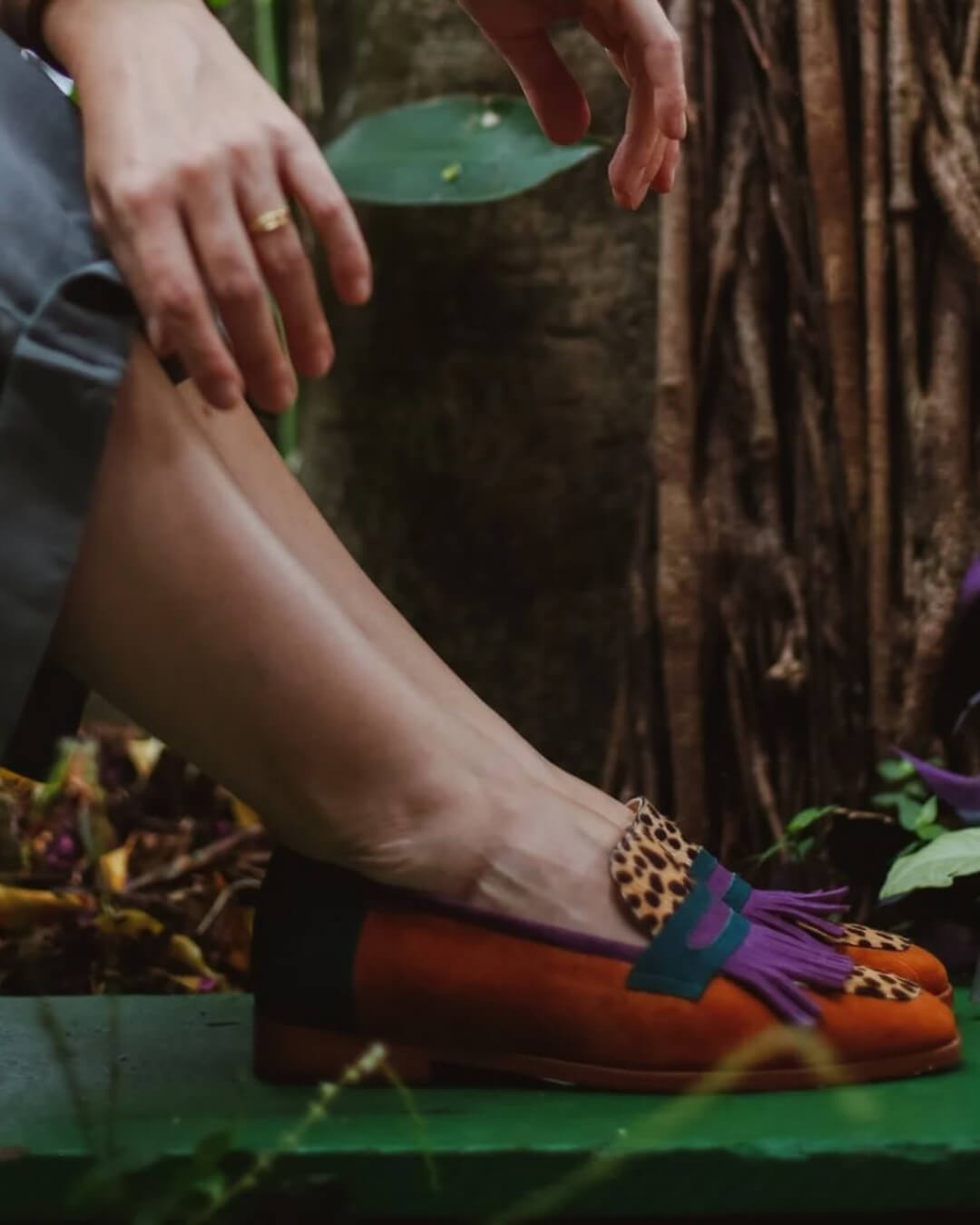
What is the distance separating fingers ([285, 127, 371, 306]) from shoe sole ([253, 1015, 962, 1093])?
14.8 inches

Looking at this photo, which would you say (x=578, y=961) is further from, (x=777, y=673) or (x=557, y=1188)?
(x=777, y=673)

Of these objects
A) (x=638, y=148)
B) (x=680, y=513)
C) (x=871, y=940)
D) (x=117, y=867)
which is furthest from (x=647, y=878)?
(x=117, y=867)

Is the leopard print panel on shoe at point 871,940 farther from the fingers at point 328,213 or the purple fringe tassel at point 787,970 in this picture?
the fingers at point 328,213

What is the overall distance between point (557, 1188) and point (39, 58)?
0.64m

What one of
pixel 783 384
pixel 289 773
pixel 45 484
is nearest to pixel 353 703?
pixel 289 773

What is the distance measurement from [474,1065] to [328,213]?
43 centimetres

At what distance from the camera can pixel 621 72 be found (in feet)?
3.23

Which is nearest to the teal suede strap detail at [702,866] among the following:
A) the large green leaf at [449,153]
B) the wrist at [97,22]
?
the wrist at [97,22]

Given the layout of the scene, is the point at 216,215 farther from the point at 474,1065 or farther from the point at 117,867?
the point at 117,867

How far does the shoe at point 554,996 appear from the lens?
771 mm

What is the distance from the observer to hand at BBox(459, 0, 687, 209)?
36.0 inches

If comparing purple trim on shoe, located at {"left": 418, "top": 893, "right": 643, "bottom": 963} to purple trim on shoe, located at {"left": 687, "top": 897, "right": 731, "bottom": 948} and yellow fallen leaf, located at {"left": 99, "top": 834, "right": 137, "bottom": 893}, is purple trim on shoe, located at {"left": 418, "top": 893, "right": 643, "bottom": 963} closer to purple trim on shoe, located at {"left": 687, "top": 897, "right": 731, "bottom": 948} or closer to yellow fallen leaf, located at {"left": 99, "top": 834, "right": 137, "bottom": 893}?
purple trim on shoe, located at {"left": 687, "top": 897, "right": 731, "bottom": 948}

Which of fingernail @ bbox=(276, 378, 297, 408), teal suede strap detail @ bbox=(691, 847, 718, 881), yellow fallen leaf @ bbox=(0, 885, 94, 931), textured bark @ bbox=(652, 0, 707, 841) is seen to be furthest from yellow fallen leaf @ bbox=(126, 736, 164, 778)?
fingernail @ bbox=(276, 378, 297, 408)

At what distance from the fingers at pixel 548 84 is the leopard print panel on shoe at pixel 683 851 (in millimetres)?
486
